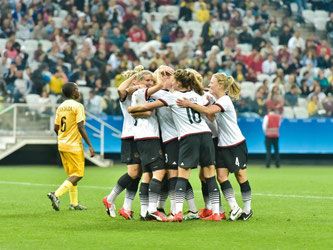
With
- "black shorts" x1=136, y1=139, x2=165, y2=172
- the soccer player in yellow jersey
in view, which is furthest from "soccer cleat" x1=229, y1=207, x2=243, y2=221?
the soccer player in yellow jersey

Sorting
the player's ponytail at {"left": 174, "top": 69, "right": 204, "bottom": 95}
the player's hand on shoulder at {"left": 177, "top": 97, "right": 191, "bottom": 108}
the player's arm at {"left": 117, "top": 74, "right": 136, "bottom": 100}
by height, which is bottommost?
the player's hand on shoulder at {"left": 177, "top": 97, "right": 191, "bottom": 108}

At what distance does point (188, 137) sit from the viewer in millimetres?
9844

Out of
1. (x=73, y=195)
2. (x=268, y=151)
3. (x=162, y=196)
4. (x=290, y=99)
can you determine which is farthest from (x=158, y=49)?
(x=162, y=196)

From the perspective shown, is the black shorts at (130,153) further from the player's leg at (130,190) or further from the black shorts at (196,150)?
the black shorts at (196,150)

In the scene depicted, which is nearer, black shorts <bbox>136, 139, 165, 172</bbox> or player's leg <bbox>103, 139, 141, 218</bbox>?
black shorts <bbox>136, 139, 165, 172</bbox>

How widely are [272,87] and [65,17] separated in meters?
8.05

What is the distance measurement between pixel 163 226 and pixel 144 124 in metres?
1.45

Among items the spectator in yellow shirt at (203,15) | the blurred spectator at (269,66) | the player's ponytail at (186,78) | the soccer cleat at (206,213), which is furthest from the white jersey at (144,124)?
the spectator in yellow shirt at (203,15)

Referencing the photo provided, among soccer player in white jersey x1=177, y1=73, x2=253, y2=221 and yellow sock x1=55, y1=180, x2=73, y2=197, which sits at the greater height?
soccer player in white jersey x1=177, y1=73, x2=253, y2=221

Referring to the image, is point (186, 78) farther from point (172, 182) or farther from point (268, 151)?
point (268, 151)

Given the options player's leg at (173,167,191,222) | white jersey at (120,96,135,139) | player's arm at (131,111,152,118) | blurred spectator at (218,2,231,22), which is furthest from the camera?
blurred spectator at (218,2,231,22)

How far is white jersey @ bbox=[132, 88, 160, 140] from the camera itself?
10.1 m

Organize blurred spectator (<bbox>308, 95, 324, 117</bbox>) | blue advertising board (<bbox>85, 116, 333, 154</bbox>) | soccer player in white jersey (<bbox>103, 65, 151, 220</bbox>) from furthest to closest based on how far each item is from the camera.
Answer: blurred spectator (<bbox>308, 95, 324, 117</bbox>)
blue advertising board (<bbox>85, 116, 333, 154</bbox>)
soccer player in white jersey (<bbox>103, 65, 151, 220</bbox>)

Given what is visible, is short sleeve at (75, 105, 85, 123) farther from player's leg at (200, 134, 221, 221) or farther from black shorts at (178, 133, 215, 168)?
player's leg at (200, 134, 221, 221)
